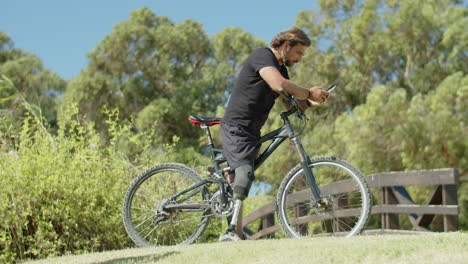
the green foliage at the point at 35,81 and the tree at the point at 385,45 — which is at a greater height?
the green foliage at the point at 35,81

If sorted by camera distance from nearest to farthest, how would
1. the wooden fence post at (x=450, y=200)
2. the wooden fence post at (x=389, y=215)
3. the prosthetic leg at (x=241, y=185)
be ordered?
the prosthetic leg at (x=241, y=185) < the wooden fence post at (x=450, y=200) < the wooden fence post at (x=389, y=215)

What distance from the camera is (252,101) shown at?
4.73m

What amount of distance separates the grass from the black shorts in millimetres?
677

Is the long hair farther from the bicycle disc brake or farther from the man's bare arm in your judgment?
the bicycle disc brake

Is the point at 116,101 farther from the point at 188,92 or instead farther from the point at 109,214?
the point at 109,214

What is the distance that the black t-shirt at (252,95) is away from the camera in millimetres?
4656

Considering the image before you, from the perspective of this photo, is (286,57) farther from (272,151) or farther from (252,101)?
(272,151)

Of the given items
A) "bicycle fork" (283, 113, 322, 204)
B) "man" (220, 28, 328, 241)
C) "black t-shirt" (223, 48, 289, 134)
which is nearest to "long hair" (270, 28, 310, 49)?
"man" (220, 28, 328, 241)

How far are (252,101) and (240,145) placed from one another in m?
0.38

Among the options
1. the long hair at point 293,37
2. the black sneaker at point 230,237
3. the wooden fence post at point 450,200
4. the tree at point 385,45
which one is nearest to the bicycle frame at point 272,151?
the black sneaker at point 230,237

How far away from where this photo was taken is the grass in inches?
147

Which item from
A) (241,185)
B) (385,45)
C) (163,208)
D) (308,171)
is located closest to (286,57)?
(308,171)

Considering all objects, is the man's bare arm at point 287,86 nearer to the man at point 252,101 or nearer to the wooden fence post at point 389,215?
the man at point 252,101

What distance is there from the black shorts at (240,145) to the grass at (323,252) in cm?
68
